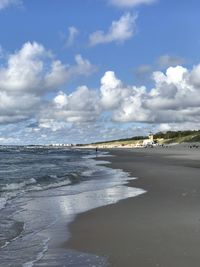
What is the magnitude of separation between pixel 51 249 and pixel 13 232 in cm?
276

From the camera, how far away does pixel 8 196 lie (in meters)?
23.2

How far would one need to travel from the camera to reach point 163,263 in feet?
29.2

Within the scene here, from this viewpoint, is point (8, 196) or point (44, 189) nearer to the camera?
point (8, 196)

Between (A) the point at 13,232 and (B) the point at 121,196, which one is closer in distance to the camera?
(A) the point at 13,232

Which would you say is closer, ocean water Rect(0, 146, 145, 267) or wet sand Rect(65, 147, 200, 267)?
wet sand Rect(65, 147, 200, 267)

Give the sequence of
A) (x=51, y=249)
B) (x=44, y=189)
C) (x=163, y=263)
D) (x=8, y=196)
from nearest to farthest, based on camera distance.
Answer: (x=163, y=263) < (x=51, y=249) < (x=8, y=196) < (x=44, y=189)

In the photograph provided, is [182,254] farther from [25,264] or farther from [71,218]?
[71,218]

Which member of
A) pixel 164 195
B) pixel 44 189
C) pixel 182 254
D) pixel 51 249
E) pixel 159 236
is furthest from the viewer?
pixel 44 189

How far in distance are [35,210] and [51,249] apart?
7.10 m

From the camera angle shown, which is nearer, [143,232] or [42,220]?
[143,232]

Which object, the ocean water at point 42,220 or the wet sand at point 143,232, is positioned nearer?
the wet sand at point 143,232

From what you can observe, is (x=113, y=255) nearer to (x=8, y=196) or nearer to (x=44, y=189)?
(x=8, y=196)

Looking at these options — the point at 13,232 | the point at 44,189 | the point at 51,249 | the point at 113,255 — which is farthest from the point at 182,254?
the point at 44,189

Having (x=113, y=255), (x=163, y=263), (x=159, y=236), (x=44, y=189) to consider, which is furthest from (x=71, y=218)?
(x=44, y=189)
